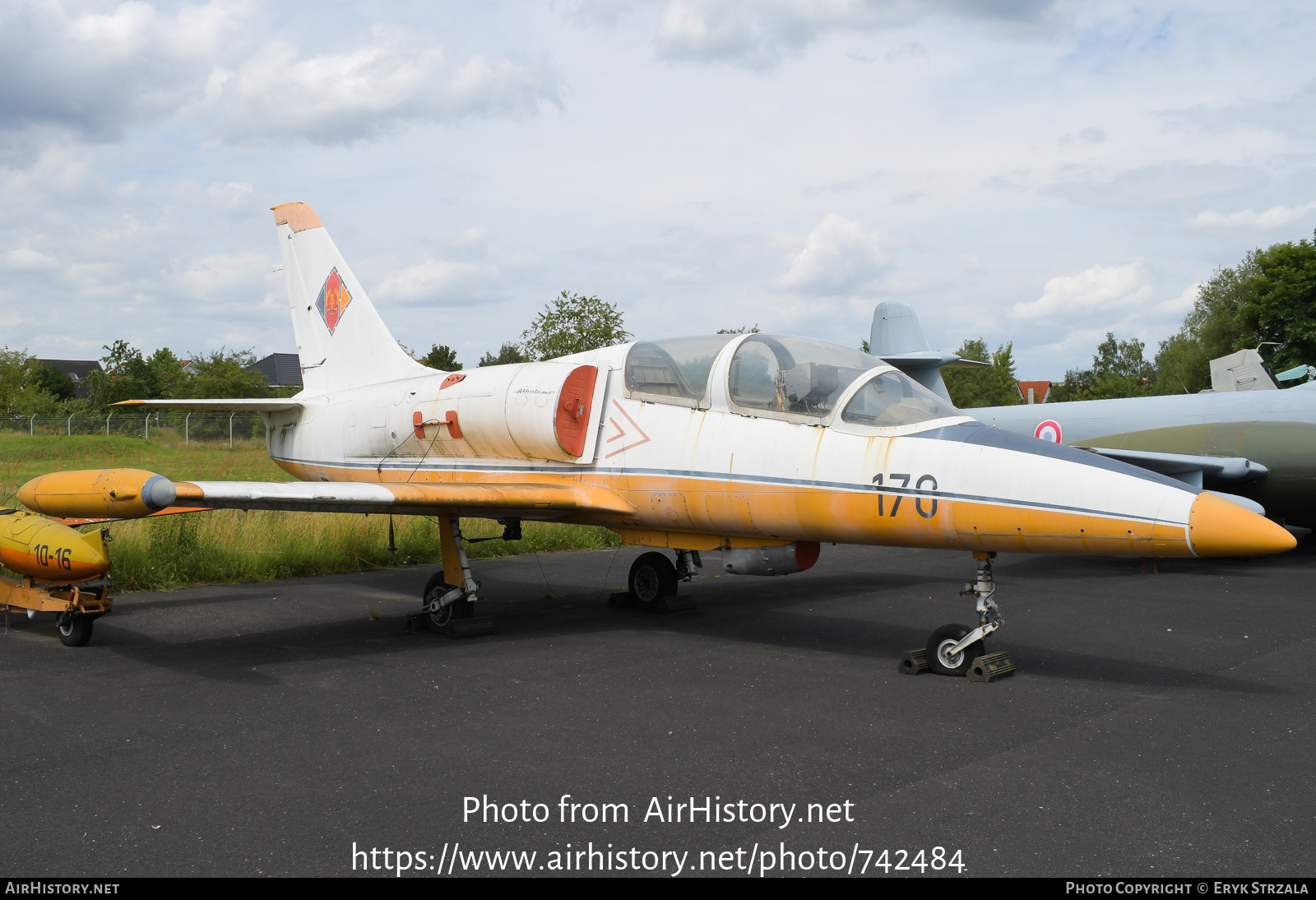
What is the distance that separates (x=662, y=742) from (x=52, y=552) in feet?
17.4

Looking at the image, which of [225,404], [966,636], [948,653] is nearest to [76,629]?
[225,404]

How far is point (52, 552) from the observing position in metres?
6.88

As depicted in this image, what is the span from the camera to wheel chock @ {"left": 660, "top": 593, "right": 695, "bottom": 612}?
28.5ft

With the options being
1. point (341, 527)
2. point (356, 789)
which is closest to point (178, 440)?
point (341, 527)

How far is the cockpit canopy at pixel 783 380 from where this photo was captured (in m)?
6.09

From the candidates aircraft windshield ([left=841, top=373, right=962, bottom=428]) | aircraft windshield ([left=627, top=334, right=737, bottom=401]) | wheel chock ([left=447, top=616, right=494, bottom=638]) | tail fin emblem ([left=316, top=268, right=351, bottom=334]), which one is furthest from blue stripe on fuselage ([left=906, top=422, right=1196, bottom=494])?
tail fin emblem ([left=316, top=268, right=351, bottom=334])

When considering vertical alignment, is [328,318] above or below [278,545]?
above

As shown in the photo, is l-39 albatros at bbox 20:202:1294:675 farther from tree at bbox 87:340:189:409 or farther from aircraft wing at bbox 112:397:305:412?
tree at bbox 87:340:189:409

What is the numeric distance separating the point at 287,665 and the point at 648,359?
366cm

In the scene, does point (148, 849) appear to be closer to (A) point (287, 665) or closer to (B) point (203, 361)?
(A) point (287, 665)

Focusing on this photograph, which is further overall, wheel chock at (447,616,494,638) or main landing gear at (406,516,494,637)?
main landing gear at (406,516,494,637)

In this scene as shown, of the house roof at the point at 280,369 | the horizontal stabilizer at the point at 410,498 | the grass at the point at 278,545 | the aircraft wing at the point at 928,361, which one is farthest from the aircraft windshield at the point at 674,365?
the house roof at the point at 280,369

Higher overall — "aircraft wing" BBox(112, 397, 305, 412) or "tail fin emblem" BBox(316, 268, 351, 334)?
"tail fin emblem" BBox(316, 268, 351, 334)

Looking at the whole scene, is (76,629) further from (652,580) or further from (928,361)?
(928,361)
